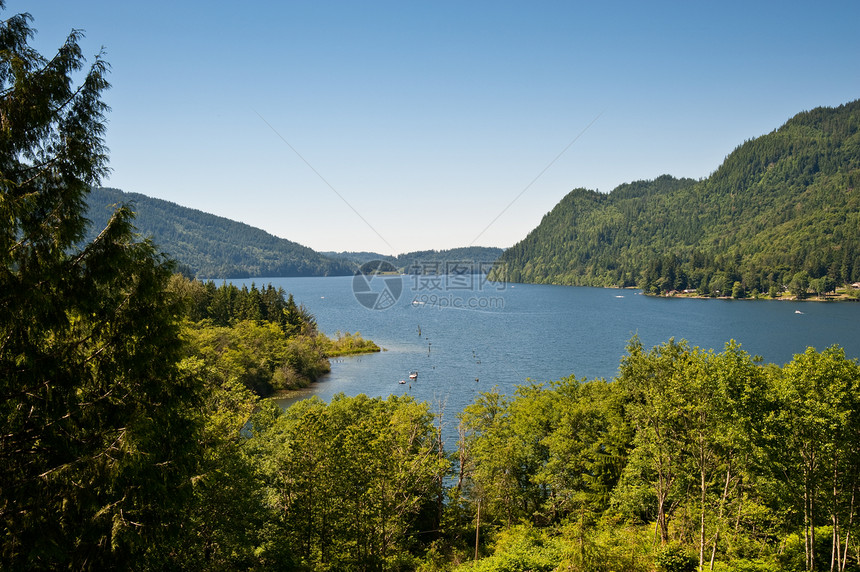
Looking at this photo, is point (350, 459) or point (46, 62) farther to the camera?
point (350, 459)

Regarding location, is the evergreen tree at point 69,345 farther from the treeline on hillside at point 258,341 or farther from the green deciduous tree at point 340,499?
the treeline on hillside at point 258,341

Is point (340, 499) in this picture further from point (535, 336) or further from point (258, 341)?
point (535, 336)

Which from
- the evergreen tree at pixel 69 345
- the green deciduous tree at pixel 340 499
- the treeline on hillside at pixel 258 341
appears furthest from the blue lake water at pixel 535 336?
the evergreen tree at pixel 69 345

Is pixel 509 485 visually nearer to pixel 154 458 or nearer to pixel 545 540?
pixel 545 540

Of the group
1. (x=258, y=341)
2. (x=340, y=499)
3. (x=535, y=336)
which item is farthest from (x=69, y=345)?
(x=535, y=336)

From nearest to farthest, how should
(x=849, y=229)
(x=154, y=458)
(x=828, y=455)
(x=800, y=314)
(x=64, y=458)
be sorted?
(x=64, y=458) < (x=154, y=458) < (x=828, y=455) < (x=800, y=314) < (x=849, y=229)

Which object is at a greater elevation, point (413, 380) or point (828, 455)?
point (828, 455)

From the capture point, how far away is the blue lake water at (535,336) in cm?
5684

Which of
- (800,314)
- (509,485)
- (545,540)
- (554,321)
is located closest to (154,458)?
(545,540)

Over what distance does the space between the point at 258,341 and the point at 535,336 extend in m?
48.2

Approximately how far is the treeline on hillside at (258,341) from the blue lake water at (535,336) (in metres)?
3.63

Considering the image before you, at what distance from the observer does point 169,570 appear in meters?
12.6

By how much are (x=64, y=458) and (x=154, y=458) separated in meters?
1.30

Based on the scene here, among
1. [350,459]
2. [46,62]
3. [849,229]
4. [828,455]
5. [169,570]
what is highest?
[849,229]
